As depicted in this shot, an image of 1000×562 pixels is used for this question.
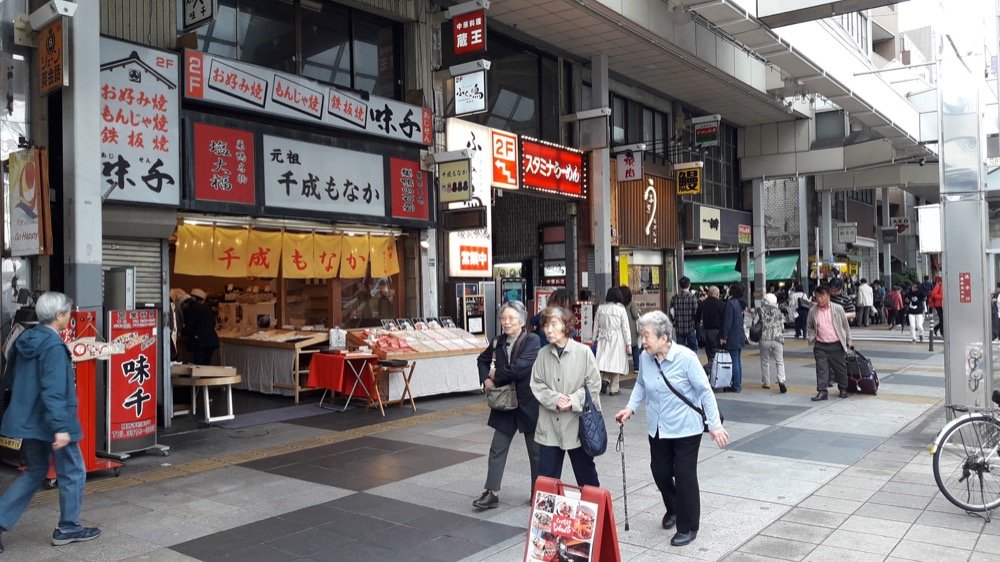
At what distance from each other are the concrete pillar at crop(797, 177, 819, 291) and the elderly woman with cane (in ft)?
81.2

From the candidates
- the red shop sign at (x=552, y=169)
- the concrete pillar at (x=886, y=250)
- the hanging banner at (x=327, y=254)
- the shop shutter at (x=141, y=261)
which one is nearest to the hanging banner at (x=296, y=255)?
the hanging banner at (x=327, y=254)

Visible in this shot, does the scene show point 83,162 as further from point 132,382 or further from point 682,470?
point 682,470

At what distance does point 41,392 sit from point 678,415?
4.42 meters

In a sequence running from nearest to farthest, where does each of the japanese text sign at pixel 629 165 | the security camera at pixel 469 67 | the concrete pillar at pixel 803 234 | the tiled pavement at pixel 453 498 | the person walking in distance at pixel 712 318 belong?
the tiled pavement at pixel 453 498 < the person walking in distance at pixel 712 318 < the security camera at pixel 469 67 < the japanese text sign at pixel 629 165 < the concrete pillar at pixel 803 234

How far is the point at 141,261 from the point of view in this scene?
9.71m

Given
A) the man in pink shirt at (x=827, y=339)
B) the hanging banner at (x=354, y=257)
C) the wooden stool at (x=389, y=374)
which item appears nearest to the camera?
the wooden stool at (x=389, y=374)

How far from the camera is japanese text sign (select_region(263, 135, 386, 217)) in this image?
11156 mm

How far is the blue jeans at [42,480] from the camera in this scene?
515 centimetres

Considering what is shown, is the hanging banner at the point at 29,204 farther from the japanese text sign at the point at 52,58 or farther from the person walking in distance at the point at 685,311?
the person walking in distance at the point at 685,311

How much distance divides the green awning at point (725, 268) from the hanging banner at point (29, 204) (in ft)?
74.3

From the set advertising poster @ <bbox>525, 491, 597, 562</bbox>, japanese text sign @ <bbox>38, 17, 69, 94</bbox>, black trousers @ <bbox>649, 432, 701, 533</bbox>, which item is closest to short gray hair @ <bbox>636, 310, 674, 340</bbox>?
black trousers @ <bbox>649, 432, 701, 533</bbox>

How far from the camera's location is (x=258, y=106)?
1081cm

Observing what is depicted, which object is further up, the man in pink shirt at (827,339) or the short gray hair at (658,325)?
the short gray hair at (658,325)

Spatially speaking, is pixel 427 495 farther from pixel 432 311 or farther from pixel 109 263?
pixel 432 311
